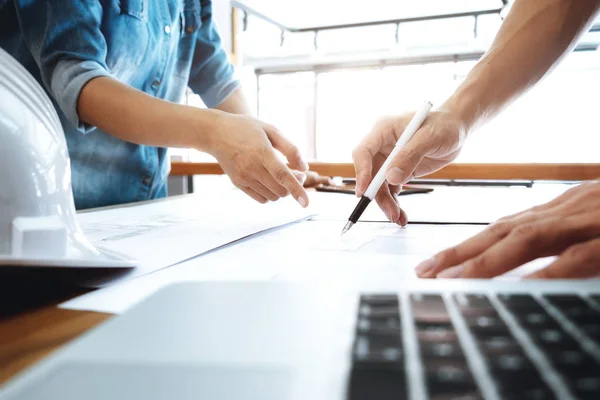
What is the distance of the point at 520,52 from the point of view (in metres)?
0.70

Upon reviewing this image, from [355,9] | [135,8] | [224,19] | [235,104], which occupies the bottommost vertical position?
[235,104]

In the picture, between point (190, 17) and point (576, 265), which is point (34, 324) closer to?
point (576, 265)

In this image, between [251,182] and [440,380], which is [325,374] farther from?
[251,182]

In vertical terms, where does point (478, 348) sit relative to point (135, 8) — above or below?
below

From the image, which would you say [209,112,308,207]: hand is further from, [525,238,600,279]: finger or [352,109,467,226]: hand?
[525,238,600,279]: finger

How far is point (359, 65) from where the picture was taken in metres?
6.48

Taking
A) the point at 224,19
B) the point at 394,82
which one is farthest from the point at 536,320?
the point at 394,82

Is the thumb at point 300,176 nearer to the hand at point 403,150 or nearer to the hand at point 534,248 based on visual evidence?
the hand at point 403,150

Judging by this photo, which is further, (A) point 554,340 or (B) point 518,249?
(B) point 518,249

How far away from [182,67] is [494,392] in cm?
112

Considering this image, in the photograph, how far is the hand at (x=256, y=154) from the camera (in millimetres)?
629

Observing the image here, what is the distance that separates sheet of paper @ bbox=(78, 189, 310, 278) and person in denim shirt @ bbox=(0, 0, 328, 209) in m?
0.07

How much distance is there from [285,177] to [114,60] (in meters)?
0.50

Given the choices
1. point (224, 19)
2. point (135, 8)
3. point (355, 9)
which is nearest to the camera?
point (135, 8)
